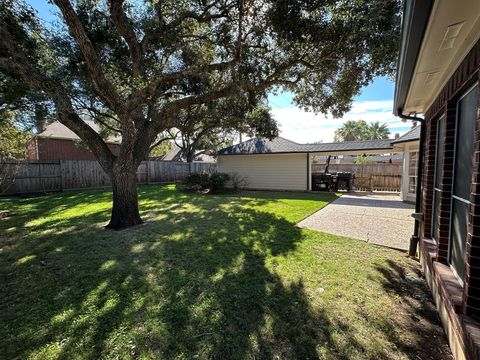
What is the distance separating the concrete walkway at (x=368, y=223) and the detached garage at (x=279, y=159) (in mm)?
4625

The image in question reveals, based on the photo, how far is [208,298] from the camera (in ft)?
9.78

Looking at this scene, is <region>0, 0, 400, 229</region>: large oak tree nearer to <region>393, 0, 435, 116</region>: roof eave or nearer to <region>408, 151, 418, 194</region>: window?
<region>393, 0, 435, 116</region>: roof eave

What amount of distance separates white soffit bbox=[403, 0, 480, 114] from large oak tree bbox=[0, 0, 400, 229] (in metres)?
3.06

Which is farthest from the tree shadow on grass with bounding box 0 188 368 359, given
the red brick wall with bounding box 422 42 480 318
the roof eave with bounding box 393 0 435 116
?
the roof eave with bounding box 393 0 435 116

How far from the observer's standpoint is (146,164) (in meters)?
18.2

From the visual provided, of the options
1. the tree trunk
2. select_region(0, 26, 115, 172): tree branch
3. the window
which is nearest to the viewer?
select_region(0, 26, 115, 172): tree branch

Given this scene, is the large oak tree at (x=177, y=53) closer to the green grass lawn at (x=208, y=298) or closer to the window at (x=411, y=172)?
the green grass lawn at (x=208, y=298)

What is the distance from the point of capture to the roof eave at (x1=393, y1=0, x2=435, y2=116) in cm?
148

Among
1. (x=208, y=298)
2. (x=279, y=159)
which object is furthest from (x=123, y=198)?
(x=279, y=159)

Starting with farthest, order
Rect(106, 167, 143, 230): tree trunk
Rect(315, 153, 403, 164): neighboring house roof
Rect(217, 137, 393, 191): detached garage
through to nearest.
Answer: Rect(315, 153, 403, 164): neighboring house roof, Rect(217, 137, 393, 191): detached garage, Rect(106, 167, 143, 230): tree trunk

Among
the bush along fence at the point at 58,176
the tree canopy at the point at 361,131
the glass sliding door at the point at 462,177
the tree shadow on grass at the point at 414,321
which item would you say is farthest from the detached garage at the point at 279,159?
the tree canopy at the point at 361,131

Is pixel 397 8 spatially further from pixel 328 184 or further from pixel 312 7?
pixel 328 184

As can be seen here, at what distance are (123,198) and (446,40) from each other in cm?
624

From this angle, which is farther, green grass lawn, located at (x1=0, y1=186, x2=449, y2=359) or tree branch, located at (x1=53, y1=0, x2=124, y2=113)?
tree branch, located at (x1=53, y1=0, x2=124, y2=113)
